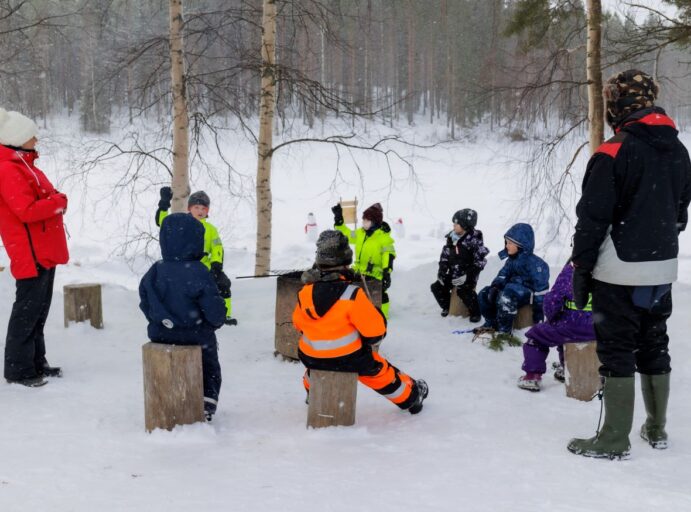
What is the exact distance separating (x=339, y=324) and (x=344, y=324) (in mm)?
34

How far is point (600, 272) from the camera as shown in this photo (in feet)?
11.0

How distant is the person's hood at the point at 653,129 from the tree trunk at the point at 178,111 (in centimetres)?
713

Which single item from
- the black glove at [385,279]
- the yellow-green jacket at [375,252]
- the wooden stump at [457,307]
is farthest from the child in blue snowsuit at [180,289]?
the wooden stump at [457,307]

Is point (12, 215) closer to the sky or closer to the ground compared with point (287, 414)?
closer to the sky

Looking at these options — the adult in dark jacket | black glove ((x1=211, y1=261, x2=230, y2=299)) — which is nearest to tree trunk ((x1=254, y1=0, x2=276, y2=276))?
black glove ((x1=211, y1=261, x2=230, y2=299))

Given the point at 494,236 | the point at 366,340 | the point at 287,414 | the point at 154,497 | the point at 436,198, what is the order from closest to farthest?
the point at 154,497, the point at 366,340, the point at 287,414, the point at 494,236, the point at 436,198

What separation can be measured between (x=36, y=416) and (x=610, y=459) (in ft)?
12.0

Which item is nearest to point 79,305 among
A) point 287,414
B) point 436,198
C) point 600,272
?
point 287,414

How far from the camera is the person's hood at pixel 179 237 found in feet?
13.1

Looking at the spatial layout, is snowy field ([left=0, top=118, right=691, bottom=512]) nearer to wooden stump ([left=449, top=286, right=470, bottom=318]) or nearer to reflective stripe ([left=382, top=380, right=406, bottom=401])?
reflective stripe ([left=382, top=380, right=406, bottom=401])

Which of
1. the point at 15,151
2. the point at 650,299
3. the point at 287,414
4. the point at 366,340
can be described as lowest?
the point at 287,414

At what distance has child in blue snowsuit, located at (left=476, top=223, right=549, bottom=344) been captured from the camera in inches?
263

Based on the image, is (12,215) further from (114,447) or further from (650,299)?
(650,299)

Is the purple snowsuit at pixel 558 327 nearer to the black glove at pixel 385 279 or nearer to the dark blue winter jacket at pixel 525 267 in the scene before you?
the dark blue winter jacket at pixel 525 267
